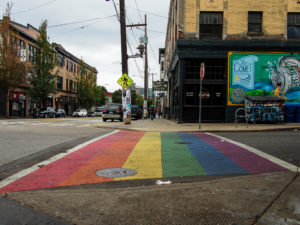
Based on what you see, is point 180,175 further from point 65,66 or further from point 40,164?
point 65,66

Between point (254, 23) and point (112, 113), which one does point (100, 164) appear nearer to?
point (254, 23)

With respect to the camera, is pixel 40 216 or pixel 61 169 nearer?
pixel 40 216

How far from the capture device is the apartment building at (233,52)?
18.1 meters

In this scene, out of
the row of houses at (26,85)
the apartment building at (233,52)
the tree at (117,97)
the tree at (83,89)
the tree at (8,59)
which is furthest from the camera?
the tree at (117,97)

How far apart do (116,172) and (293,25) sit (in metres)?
18.6

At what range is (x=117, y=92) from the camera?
11644 cm

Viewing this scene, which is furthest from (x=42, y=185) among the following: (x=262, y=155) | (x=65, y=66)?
(x=65, y=66)

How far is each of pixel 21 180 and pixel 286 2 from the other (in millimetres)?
19861

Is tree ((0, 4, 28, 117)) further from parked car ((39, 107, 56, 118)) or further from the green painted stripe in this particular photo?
the green painted stripe

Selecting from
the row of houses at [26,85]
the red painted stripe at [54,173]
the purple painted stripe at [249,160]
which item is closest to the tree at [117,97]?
the row of houses at [26,85]

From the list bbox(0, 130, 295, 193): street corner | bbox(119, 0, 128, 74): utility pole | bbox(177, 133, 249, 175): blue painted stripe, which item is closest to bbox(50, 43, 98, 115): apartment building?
bbox(119, 0, 128, 74): utility pole

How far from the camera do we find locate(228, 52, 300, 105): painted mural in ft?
60.0

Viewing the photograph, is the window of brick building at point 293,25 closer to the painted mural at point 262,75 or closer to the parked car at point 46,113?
the painted mural at point 262,75

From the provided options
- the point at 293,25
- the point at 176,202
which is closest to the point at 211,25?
the point at 293,25
